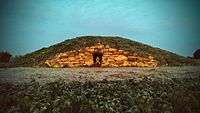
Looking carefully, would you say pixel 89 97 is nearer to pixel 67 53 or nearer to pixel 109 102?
pixel 109 102

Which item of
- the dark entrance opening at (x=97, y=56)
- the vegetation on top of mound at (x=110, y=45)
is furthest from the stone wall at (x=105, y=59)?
the vegetation on top of mound at (x=110, y=45)

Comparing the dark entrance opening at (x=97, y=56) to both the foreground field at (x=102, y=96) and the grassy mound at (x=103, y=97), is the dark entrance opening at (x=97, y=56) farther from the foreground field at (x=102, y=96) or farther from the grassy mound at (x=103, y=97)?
the grassy mound at (x=103, y=97)

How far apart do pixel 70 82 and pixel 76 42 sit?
47.6ft

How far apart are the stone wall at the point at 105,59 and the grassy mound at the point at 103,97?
10444 mm

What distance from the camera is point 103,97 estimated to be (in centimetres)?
1162

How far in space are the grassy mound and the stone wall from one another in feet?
34.3

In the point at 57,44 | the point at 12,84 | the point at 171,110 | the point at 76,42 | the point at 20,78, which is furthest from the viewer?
the point at 57,44

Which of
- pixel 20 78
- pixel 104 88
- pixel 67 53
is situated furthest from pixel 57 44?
pixel 104 88

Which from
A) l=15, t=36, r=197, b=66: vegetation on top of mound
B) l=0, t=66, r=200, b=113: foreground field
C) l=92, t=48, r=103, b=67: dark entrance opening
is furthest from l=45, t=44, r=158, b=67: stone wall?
l=0, t=66, r=200, b=113: foreground field

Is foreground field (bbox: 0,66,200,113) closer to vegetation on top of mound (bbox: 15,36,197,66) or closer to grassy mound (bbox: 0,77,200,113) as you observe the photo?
grassy mound (bbox: 0,77,200,113)

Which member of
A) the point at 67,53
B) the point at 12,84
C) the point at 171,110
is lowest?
the point at 171,110

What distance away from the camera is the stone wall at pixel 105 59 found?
23922 mm

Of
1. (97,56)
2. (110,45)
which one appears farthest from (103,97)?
(110,45)

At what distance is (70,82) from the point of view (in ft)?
44.5
